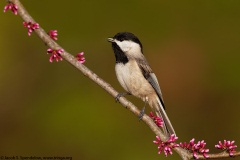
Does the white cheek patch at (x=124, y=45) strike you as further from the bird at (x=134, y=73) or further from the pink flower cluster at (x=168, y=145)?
the pink flower cluster at (x=168, y=145)

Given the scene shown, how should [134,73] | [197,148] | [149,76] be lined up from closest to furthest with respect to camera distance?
[197,148] → [134,73] → [149,76]

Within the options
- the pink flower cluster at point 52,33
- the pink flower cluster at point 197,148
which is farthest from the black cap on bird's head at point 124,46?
the pink flower cluster at point 197,148

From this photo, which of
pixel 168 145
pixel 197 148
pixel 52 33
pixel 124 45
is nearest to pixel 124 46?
pixel 124 45

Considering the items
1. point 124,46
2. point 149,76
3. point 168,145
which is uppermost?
point 124,46

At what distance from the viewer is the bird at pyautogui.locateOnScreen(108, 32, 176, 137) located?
4391mm

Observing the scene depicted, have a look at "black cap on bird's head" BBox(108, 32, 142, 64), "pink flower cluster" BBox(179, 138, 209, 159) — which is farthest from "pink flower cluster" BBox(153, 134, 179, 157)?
"black cap on bird's head" BBox(108, 32, 142, 64)

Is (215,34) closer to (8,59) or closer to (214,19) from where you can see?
(214,19)

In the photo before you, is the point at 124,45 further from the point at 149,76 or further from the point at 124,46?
the point at 149,76

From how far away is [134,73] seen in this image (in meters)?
4.39

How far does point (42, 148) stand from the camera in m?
6.09

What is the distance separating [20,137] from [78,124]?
2.71ft

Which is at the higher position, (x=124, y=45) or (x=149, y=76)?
(x=124, y=45)

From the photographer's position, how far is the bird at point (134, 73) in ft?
14.4

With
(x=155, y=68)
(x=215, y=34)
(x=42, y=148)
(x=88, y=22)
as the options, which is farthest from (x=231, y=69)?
(x=42, y=148)
